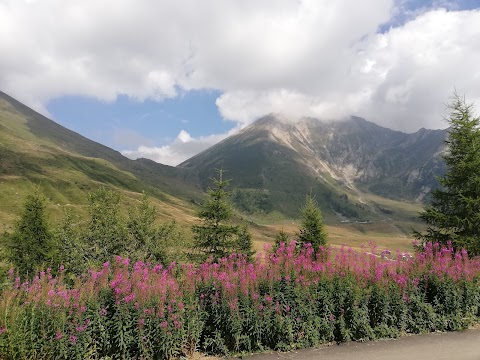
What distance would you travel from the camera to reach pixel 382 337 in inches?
421

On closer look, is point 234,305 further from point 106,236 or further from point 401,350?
point 106,236

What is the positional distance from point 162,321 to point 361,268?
6755 mm

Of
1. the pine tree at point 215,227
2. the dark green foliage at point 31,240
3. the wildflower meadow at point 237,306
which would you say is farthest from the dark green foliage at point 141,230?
the wildflower meadow at point 237,306

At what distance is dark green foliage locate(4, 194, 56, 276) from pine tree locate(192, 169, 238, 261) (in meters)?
10.5

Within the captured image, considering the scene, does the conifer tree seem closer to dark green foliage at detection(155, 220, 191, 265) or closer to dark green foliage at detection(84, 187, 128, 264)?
dark green foliage at detection(155, 220, 191, 265)

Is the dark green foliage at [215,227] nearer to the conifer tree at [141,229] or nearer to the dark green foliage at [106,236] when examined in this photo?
the conifer tree at [141,229]

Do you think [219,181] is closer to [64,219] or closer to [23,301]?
[64,219]

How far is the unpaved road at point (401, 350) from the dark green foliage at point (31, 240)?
16784 mm

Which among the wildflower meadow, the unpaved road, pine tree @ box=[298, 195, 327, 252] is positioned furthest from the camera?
pine tree @ box=[298, 195, 327, 252]

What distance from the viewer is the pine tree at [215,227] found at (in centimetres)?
2741

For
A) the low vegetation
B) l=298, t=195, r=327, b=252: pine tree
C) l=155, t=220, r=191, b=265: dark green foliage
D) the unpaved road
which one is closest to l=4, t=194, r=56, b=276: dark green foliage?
l=155, t=220, r=191, b=265: dark green foliage

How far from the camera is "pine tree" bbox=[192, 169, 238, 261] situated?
27406 millimetres

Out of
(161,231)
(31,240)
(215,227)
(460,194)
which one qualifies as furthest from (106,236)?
(460,194)

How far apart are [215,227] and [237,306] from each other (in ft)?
60.2
